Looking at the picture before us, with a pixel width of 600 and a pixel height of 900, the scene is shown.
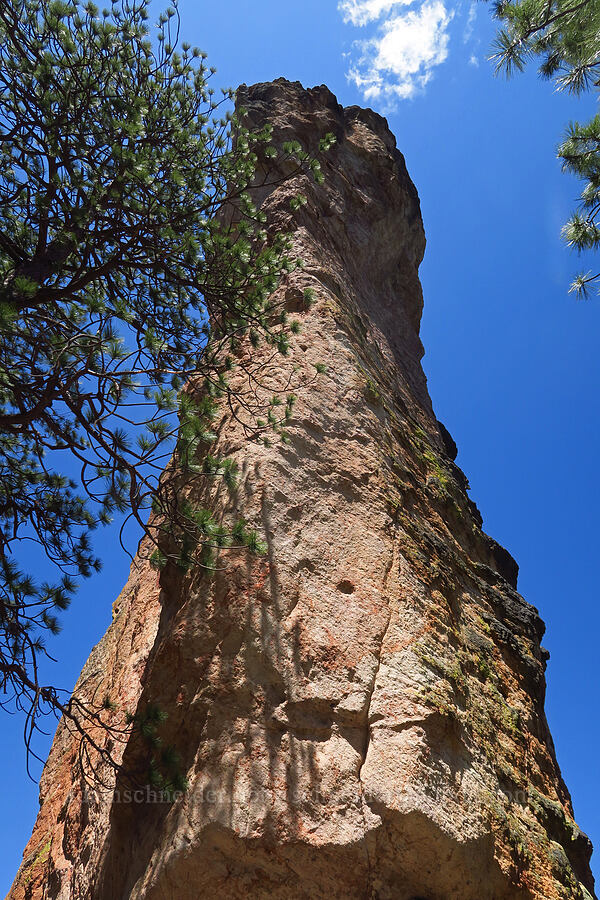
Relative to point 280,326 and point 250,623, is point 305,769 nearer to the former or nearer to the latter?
point 250,623

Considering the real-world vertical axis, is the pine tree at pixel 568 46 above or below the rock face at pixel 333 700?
above

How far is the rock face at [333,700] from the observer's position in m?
3.83

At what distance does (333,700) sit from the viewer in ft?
14.1

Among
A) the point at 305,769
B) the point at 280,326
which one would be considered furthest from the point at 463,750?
the point at 280,326

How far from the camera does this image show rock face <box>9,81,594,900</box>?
383 cm

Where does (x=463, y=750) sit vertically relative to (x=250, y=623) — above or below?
below

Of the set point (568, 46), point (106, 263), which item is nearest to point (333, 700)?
point (106, 263)

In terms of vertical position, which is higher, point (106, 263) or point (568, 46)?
point (568, 46)

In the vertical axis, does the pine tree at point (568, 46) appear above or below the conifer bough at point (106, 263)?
above

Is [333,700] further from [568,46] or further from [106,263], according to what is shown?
[568,46]

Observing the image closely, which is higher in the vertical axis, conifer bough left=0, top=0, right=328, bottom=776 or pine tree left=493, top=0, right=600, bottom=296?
pine tree left=493, top=0, right=600, bottom=296

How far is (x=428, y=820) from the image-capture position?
3.87m

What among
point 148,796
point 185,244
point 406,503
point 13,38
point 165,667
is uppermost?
point 13,38

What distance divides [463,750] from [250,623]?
1.72 metres
